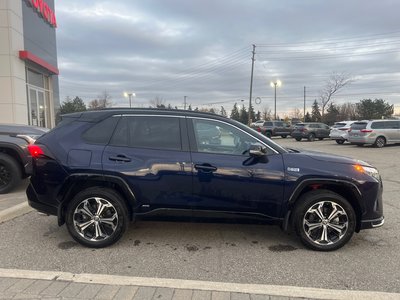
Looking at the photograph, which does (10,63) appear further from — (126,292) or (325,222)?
(325,222)

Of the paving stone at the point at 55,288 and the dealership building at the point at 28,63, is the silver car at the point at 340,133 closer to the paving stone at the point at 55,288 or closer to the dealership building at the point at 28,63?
the dealership building at the point at 28,63

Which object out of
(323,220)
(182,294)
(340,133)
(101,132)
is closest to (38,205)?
(101,132)

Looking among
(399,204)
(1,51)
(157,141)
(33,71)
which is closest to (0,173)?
(157,141)

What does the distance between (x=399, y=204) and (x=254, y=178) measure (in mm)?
3919

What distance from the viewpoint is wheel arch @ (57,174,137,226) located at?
15.1 ft

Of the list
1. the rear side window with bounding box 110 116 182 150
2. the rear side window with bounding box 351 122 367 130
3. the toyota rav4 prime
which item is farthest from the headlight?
the rear side window with bounding box 351 122 367 130

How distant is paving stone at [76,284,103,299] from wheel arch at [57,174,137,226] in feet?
3.96

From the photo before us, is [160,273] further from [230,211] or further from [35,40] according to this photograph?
[35,40]

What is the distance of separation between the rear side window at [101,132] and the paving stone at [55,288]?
173cm

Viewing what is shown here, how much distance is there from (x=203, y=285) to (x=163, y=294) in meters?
0.41

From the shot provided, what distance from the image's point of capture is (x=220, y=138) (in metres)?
4.75

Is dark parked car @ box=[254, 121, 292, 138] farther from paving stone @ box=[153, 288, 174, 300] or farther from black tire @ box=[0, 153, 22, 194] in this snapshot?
paving stone @ box=[153, 288, 174, 300]

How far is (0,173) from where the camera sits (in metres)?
7.69

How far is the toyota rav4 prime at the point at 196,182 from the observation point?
457cm
